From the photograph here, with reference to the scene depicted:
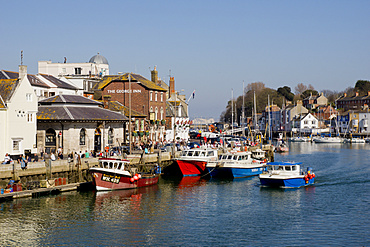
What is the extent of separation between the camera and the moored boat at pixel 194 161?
205ft

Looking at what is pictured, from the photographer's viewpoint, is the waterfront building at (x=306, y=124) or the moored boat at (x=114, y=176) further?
the waterfront building at (x=306, y=124)

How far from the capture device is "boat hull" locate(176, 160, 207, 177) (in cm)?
6253

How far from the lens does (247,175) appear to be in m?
63.2

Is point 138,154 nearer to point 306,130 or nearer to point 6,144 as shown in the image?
point 6,144

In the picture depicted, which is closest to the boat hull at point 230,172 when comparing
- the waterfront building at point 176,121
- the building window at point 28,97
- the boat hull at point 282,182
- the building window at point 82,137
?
the boat hull at point 282,182

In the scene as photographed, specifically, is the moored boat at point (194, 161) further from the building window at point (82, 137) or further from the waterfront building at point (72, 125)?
the building window at point (82, 137)

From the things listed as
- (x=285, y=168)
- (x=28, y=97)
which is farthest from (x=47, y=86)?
(x=285, y=168)

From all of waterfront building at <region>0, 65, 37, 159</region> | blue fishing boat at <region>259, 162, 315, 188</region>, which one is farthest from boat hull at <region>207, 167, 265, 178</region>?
waterfront building at <region>0, 65, 37, 159</region>

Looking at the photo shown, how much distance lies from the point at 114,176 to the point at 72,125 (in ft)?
46.5

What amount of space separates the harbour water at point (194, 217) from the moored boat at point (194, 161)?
6991mm

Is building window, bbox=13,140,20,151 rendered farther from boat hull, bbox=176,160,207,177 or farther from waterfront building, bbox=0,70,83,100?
boat hull, bbox=176,160,207,177

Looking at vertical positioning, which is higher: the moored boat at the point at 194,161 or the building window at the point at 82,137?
the building window at the point at 82,137

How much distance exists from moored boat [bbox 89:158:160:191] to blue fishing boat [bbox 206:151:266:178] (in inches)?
470

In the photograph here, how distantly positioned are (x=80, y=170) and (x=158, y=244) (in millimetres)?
21117
